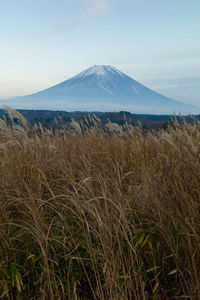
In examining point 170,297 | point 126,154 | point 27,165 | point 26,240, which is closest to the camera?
point 170,297

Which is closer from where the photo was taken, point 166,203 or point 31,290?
point 31,290

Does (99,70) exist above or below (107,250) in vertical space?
above

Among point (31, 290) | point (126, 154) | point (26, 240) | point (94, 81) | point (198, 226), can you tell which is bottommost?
point (31, 290)

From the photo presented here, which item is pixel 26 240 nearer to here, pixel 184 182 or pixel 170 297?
pixel 170 297

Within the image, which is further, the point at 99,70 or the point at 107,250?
the point at 99,70

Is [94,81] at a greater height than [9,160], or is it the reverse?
[94,81]

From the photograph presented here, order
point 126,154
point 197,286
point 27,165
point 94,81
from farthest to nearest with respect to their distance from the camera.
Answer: point 94,81 < point 126,154 < point 27,165 < point 197,286

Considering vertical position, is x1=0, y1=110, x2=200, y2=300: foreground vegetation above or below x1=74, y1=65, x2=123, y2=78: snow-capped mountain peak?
below

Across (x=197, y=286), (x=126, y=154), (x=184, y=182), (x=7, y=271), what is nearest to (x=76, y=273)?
(x=7, y=271)

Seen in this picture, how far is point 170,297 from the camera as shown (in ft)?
4.50

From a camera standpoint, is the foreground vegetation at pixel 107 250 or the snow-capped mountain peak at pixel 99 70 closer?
the foreground vegetation at pixel 107 250

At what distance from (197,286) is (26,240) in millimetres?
978

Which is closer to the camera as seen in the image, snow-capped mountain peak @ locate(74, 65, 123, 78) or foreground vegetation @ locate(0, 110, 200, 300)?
foreground vegetation @ locate(0, 110, 200, 300)

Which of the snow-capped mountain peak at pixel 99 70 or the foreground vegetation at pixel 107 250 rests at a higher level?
the snow-capped mountain peak at pixel 99 70
